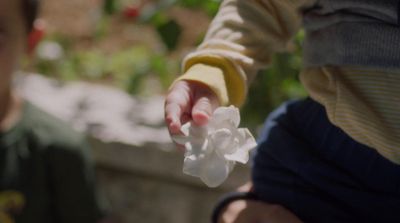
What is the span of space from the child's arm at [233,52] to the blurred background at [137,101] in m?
0.65

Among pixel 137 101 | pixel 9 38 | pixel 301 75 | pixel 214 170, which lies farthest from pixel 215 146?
pixel 137 101

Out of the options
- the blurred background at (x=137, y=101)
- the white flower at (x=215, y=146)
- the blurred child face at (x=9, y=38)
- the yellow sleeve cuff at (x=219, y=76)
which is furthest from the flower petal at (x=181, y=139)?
the blurred child face at (x=9, y=38)

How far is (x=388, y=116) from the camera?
1.07 meters

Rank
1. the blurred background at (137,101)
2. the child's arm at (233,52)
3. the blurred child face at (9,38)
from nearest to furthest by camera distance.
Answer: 1. the child's arm at (233,52)
2. the blurred child face at (9,38)
3. the blurred background at (137,101)

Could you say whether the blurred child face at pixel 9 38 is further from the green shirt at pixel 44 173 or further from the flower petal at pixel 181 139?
the flower petal at pixel 181 139

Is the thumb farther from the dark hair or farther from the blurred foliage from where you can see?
the dark hair

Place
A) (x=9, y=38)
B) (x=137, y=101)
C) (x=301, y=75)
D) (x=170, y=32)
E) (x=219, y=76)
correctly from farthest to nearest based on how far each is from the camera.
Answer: (x=137, y=101) < (x=170, y=32) < (x=9, y=38) < (x=301, y=75) < (x=219, y=76)

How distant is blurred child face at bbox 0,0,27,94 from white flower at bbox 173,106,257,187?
1163 mm

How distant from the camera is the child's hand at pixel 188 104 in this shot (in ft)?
3.16

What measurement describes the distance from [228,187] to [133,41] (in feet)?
4.09

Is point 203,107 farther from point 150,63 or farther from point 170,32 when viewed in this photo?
point 150,63

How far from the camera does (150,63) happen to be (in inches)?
102

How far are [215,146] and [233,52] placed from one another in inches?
9.0

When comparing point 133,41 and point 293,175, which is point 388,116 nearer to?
point 293,175
